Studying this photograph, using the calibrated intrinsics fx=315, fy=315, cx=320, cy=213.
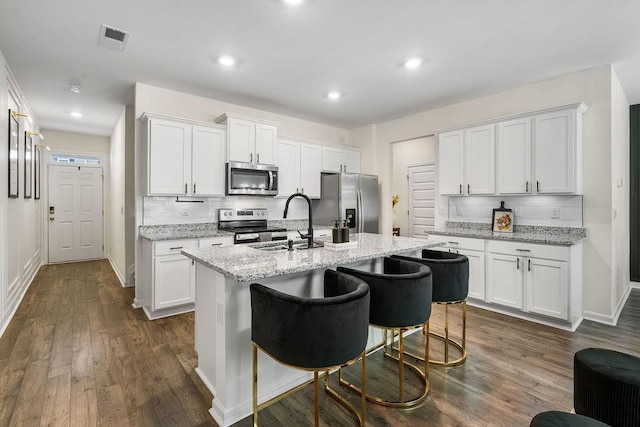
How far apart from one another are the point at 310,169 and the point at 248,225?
53.9 inches

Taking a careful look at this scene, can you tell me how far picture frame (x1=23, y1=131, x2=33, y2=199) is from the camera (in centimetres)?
419

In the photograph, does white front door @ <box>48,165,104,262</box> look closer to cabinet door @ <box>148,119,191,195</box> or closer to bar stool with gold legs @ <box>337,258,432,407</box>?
cabinet door @ <box>148,119,191,195</box>

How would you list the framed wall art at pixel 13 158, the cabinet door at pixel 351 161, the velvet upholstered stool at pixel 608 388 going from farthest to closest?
1. the cabinet door at pixel 351 161
2. the framed wall art at pixel 13 158
3. the velvet upholstered stool at pixel 608 388

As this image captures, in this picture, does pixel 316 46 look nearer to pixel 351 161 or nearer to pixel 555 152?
pixel 555 152

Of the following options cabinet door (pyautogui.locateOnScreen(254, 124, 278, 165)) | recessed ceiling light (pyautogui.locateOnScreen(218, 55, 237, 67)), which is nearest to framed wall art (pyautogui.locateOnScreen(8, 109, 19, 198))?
recessed ceiling light (pyautogui.locateOnScreen(218, 55, 237, 67))

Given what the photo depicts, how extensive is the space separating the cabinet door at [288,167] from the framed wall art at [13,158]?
303 centimetres

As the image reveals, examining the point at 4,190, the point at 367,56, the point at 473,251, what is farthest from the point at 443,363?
the point at 4,190

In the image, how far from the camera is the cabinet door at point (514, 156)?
3646mm

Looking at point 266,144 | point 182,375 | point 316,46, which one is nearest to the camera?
point 182,375

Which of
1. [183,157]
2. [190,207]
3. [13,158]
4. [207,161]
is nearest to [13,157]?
[13,158]

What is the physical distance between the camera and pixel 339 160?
18.1 ft

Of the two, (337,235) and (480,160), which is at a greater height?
(480,160)

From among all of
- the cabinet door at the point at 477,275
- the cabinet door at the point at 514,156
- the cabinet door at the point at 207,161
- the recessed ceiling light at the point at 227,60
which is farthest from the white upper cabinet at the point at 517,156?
the cabinet door at the point at 207,161

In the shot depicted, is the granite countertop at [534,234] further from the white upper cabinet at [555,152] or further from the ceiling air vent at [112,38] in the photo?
the ceiling air vent at [112,38]
